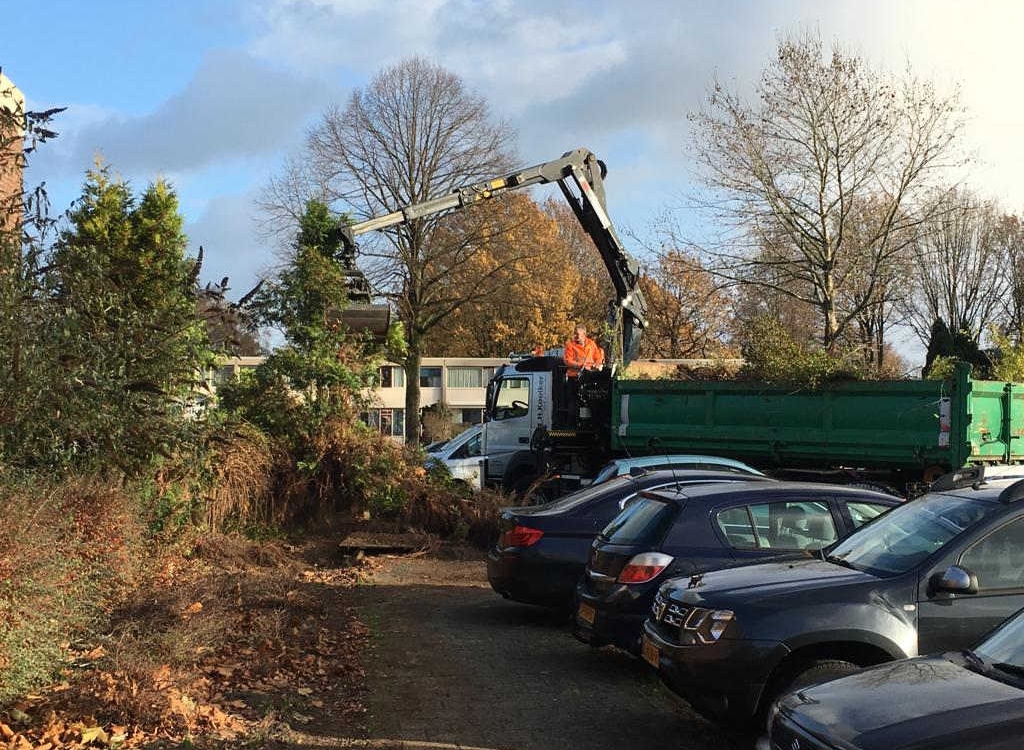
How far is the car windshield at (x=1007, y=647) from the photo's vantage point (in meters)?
4.19

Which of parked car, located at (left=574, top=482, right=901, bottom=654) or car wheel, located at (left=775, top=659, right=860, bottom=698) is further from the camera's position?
parked car, located at (left=574, top=482, right=901, bottom=654)

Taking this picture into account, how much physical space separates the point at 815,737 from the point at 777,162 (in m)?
23.3

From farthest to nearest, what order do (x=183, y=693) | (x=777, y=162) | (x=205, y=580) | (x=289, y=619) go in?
(x=777, y=162)
(x=205, y=580)
(x=289, y=619)
(x=183, y=693)

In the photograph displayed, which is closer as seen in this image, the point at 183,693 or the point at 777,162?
the point at 183,693

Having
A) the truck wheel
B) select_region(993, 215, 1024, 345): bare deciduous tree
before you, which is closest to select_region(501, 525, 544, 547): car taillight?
the truck wheel

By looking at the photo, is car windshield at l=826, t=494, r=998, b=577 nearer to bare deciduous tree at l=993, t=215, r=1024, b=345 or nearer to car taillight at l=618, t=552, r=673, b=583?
car taillight at l=618, t=552, r=673, b=583

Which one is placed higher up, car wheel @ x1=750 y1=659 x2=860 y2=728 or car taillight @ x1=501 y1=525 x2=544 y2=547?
car taillight @ x1=501 y1=525 x2=544 y2=547

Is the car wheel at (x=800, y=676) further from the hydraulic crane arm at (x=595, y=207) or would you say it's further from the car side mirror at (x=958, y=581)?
the hydraulic crane arm at (x=595, y=207)

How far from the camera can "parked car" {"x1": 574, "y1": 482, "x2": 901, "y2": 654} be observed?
718cm

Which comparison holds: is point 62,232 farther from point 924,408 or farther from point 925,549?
point 924,408

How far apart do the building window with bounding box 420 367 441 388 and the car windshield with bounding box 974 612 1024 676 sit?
168 ft

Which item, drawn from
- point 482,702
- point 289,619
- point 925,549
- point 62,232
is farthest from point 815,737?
point 62,232

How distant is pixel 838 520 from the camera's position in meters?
7.53

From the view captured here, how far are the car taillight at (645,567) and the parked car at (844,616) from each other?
126 cm
